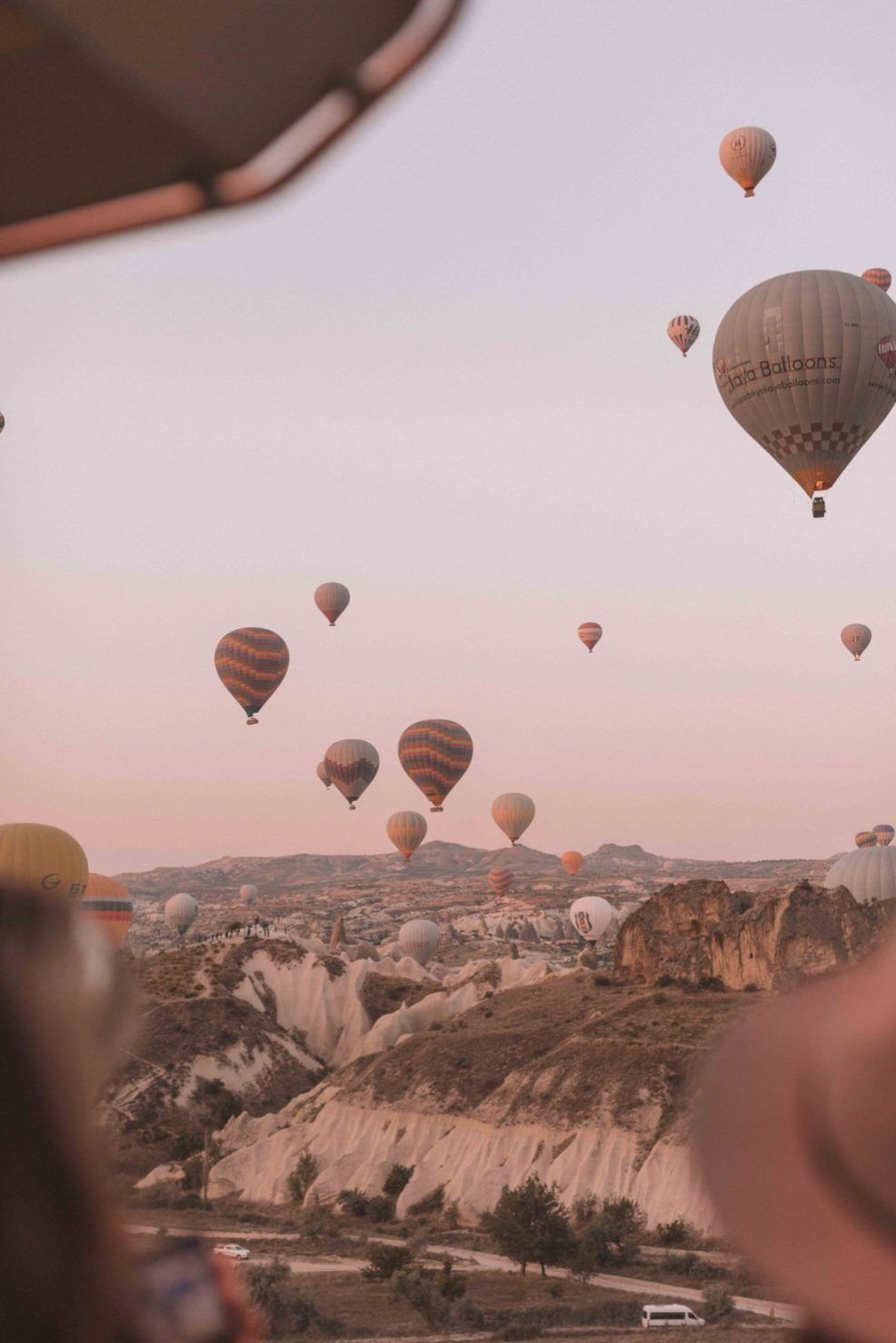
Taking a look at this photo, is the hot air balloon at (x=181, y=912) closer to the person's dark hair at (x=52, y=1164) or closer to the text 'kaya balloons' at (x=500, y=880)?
the text 'kaya balloons' at (x=500, y=880)

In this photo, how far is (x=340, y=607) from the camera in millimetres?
76750

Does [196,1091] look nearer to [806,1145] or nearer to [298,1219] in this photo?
[298,1219]

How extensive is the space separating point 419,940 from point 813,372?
212 feet

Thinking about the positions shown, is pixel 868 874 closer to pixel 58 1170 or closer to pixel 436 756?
pixel 436 756

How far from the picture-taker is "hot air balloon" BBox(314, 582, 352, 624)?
250 ft

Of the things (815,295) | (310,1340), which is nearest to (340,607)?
(815,295)

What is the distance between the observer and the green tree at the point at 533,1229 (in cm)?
3866

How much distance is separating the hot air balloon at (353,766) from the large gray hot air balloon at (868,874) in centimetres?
2575

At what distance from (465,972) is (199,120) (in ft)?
260

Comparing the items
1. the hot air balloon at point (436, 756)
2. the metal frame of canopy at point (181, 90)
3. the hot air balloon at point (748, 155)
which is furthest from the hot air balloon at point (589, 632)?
the metal frame of canopy at point (181, 90)

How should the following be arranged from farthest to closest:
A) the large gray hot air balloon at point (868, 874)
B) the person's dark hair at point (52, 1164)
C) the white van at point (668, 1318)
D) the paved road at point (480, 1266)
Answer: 1. the large gray hot air balloon at point (868, 874)
2. the paved road at point (480, 1266)
3. the white van at point (668, 1318)
4. the person's dark hair at point (52, 1164)

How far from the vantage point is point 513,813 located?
90.4m

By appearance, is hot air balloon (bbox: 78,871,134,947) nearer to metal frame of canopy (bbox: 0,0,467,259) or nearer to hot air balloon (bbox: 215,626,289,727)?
hot air balloon (bbox: 215,626,289,727)

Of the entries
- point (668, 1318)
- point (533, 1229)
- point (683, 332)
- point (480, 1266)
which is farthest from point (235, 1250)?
point (683, 332)
